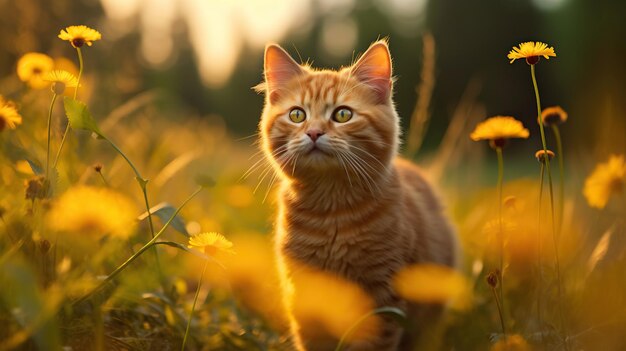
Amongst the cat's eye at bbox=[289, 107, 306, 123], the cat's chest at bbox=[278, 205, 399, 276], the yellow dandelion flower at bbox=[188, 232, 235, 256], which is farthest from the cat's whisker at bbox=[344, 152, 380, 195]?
the yellow dandelion flower at bbox=[188, 232, 235, 256]

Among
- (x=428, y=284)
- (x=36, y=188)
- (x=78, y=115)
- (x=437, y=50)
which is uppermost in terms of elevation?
(x=437, y=50)

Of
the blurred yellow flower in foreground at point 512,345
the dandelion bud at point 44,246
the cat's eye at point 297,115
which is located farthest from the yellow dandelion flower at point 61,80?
the blurred yellow flower in foreground at point 512,345

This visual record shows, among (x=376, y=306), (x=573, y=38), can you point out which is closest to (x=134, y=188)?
(x=376, y=306)

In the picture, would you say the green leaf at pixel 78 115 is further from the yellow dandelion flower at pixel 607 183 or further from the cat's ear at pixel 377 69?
the yellow dandelion flower at pixel 607 183

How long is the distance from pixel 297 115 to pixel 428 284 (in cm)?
79

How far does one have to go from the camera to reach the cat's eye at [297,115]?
2137 mm

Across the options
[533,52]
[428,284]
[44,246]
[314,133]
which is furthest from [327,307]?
[533,52]

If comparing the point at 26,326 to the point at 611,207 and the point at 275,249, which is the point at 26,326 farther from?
the point at 611,207

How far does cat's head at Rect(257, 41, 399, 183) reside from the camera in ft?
6.37

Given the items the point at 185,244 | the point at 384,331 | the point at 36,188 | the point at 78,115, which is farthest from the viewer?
the point at 185,244

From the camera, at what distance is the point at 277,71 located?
7.61 feet

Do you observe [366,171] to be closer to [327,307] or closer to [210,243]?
[327,307]

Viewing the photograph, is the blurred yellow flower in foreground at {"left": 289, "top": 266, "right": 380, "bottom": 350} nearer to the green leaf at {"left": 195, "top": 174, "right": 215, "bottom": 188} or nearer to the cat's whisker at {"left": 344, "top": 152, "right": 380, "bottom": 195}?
the cat's whisker at {"left": 344, "top": 152, "right": 380, "bottom": 195}

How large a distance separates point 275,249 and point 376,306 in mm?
481
